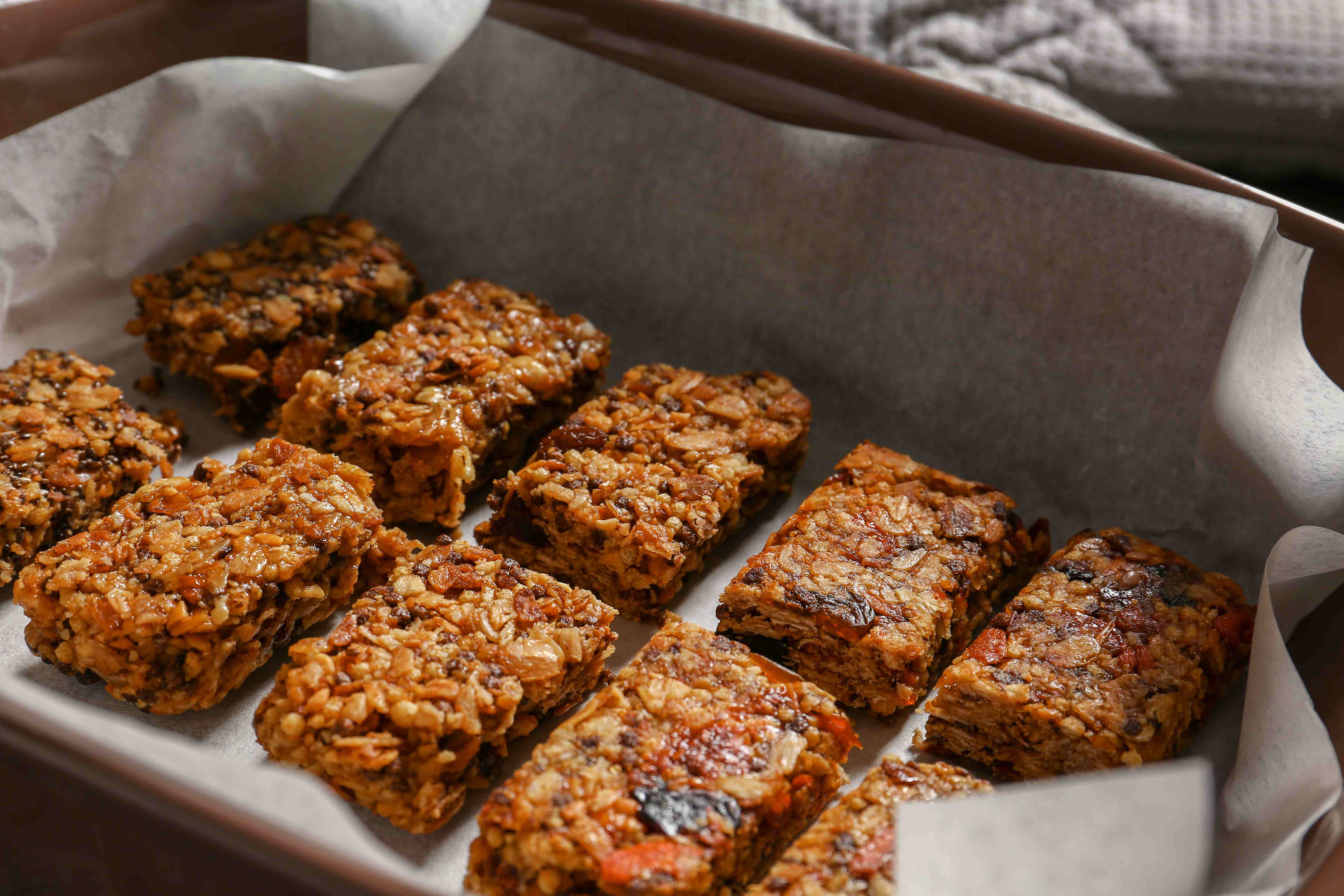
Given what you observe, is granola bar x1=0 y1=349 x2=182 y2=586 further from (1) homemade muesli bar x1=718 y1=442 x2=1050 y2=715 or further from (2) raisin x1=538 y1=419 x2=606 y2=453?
(1) homemade muesli bar x1=718 y1=442 x2=1050 y2=715

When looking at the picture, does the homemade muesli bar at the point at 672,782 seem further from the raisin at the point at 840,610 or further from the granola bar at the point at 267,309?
the granola bar at the point at 267,309

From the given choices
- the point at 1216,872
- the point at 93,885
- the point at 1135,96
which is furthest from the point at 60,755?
the point at 1135,96

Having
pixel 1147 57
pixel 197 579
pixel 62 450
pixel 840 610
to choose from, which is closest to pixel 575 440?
pixel 840 610

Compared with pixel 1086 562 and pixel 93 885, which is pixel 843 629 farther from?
pixel 93 885

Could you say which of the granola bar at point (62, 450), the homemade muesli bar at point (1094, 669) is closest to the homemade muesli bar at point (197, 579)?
the granola bar at point (62, 450)

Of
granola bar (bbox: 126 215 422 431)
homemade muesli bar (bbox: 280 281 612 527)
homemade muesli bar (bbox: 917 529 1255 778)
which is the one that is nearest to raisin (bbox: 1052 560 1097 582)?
homemade muesli bar (bbox: 917 529 1255 778)

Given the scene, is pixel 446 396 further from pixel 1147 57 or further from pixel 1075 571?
pixel 1147 57
